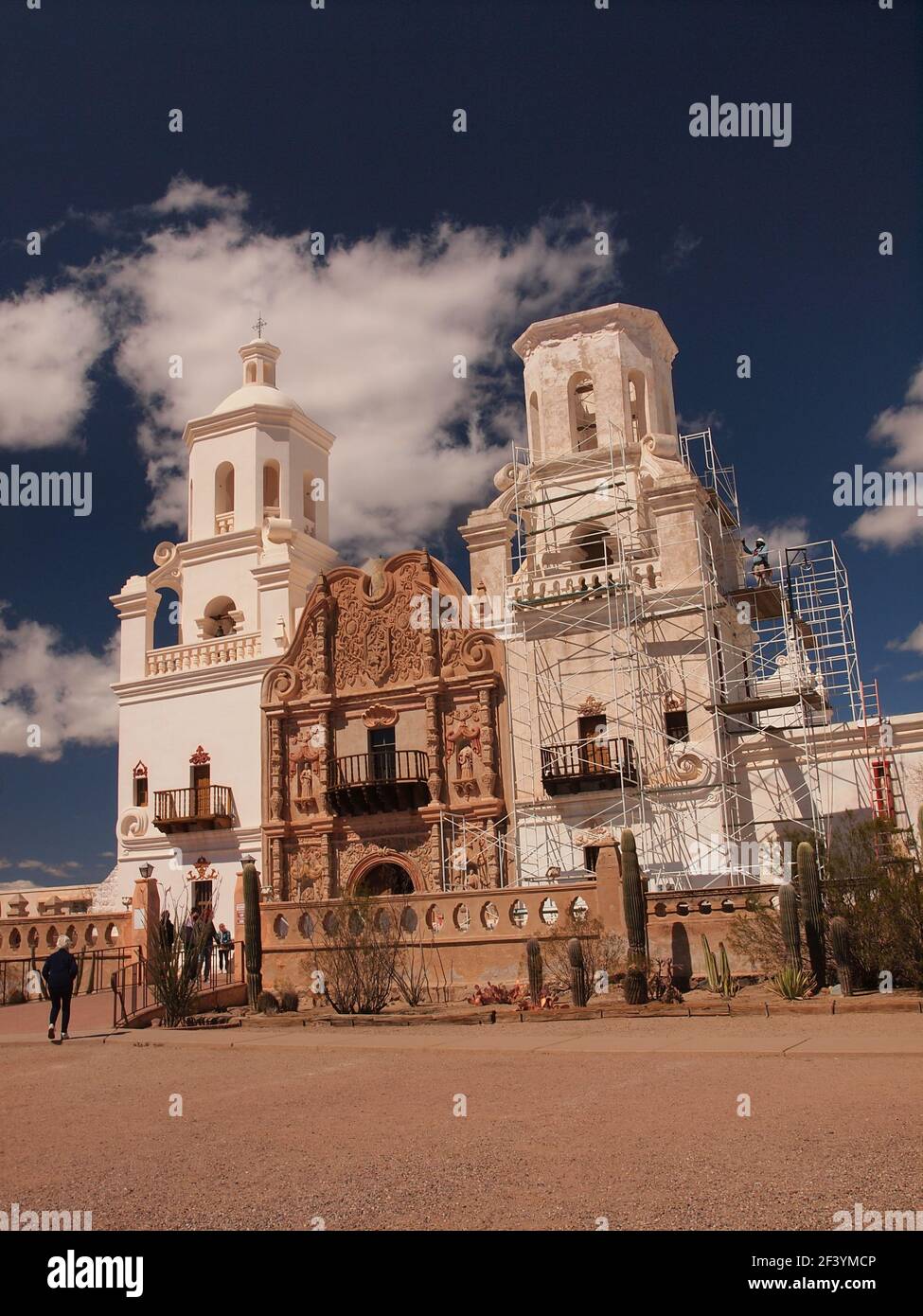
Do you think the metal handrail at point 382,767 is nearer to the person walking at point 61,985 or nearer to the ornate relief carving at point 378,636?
the ornate relief carving at point 378,636

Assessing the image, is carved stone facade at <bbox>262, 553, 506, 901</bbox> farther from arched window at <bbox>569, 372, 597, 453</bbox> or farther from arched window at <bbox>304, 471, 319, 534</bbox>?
arched window at <bbox>304, 471, 319, 534</bbox>

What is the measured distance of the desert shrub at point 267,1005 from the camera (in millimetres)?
19500

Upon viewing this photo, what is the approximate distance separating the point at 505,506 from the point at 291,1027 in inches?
647

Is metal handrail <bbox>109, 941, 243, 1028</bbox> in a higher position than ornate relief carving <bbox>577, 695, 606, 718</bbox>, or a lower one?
lower

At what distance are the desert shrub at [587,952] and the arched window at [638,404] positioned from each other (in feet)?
50.5

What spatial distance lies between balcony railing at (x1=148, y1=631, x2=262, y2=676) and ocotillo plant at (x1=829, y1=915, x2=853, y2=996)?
19.1 meters

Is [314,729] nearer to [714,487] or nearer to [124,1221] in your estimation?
[714,487]

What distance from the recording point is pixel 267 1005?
19.5 m

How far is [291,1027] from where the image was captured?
54.2 ft

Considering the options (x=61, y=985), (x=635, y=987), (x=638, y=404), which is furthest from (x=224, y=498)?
(x=635, y=987)

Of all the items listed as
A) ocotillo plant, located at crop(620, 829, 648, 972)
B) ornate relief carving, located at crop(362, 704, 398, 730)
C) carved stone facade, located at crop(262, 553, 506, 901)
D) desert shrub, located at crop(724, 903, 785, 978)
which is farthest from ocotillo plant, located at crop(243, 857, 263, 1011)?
desert shrub, located at crop(724, 903, 785, 978)

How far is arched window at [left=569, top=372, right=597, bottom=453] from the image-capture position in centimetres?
3050

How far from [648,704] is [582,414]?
9742 mm

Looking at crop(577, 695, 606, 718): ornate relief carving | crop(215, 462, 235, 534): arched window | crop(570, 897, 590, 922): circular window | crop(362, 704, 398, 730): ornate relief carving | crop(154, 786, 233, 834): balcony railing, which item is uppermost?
crop(215, 462, 235, 534): arched window
